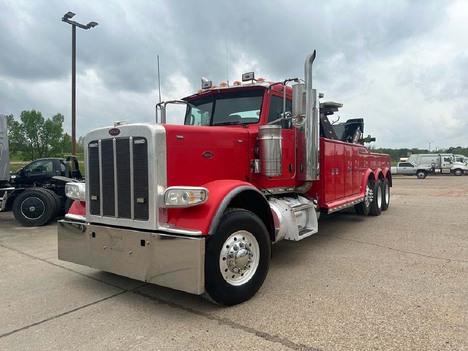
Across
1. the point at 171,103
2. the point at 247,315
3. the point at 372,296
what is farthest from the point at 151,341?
the point at 171,103

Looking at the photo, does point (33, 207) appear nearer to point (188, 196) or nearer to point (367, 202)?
point (188, 196)

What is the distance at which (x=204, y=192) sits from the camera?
11.6ft

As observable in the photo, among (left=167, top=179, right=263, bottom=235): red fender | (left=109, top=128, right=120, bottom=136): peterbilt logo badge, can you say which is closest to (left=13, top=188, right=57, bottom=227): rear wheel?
(left=109, top=128, right=120, bottom=136): peterbilt logo badge

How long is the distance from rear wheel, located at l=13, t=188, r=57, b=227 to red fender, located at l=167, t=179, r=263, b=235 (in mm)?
6521

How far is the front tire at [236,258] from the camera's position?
11.6 ft

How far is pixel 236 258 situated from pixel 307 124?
2.34m

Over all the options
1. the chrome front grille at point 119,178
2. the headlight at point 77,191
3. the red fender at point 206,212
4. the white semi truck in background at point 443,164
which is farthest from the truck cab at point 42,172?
the white semi truck in background at point 443,164

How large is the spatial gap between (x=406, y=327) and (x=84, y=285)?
353cm

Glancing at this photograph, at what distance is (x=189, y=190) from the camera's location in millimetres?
3502

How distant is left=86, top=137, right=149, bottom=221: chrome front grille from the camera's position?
377 centimetres

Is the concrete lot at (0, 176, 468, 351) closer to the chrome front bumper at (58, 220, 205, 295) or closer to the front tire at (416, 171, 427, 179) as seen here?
the chrome front bumper at (58, 220, 205, 295)

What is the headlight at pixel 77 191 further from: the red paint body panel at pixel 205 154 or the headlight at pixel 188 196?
the headlight at pixel 188 196

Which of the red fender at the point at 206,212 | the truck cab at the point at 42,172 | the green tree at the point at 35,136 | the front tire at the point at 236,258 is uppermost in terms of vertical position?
the green tree at the point at 35,136

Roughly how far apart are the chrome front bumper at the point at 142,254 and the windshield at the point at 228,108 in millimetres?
2217
